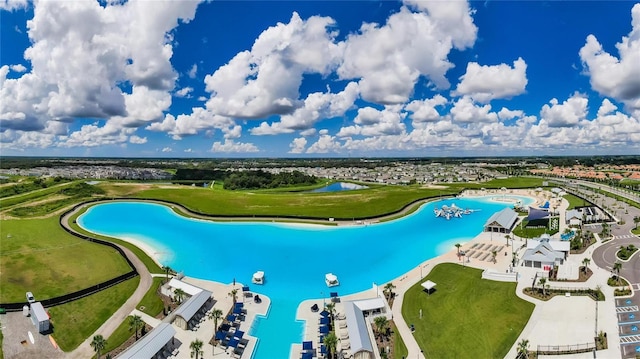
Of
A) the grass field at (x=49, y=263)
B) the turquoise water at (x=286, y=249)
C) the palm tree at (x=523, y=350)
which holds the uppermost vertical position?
the grass field at (x=49, y=263)

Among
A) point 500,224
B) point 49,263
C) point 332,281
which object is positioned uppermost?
point 500,224

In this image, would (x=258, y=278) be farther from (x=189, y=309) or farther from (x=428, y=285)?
(x=428, y=285)

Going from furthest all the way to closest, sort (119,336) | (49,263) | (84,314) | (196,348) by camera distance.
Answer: (49,263)
(84,314)
(119,336)
(196,348)

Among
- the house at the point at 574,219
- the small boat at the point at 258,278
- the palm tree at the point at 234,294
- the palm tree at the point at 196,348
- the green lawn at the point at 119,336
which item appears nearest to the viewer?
the palm tree at the point at 196,348

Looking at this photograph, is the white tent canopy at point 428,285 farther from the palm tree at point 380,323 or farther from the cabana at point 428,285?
the palm tree at point 380,323

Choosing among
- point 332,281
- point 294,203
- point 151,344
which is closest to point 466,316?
point 332,281

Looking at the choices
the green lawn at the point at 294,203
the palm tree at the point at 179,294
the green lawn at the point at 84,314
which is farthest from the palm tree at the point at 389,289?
the green lawn at the point at 294,203
